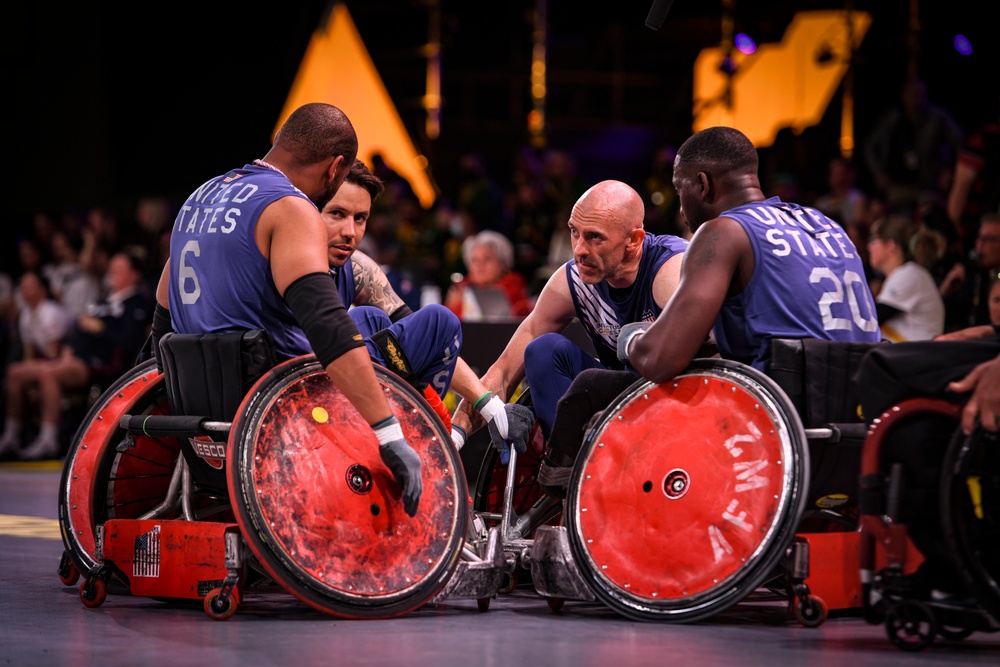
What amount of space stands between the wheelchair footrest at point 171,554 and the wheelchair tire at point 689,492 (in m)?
1.01

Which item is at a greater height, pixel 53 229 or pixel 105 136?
pixel 105 136

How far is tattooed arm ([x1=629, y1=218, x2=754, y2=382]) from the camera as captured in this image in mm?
3828

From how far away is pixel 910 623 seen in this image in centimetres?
334

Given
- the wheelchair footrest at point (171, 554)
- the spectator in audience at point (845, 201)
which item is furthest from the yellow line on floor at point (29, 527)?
the spectator in audience at point (845, 201)

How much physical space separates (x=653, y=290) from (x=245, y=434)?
1663mm

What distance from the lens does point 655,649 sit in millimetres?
3266

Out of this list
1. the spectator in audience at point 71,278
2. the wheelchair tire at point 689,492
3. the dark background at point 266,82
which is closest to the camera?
the wheelchair tire at point 689,492

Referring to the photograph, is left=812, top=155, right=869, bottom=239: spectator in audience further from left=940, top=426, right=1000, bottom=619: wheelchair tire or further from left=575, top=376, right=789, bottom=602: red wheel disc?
left=940, top=426, right=1000, bottom=619: wheelchair tire

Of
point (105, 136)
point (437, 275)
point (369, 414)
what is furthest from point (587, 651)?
point (105, 136)

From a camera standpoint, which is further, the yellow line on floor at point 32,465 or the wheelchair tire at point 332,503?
the yellow line on floor at point 32,465

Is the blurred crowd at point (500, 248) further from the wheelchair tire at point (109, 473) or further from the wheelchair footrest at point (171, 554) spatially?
the wheelchair footrest at point (171, 554)

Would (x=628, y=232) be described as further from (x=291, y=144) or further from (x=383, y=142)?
(x=383, y=142)

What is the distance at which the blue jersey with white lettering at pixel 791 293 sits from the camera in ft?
13.0

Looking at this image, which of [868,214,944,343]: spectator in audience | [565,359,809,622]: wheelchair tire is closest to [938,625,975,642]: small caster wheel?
[565,359,809,622]: wheelchair tire
